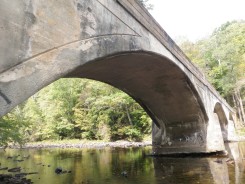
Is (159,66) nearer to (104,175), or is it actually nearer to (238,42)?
(104,175)

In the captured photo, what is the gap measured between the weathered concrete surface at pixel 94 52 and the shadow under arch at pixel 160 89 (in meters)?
0.04

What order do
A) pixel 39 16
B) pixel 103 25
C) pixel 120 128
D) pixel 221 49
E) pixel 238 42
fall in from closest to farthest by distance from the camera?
pixel 39 16 → pixel 103 25 → pixel 120 128 → pixel 221 49 → pixel 238 42

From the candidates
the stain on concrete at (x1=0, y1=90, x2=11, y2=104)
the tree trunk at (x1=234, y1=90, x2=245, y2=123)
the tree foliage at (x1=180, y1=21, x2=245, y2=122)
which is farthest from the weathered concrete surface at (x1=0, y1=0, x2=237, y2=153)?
the tree foliage at (x1=180, y1=21, x2=245, y2=122)

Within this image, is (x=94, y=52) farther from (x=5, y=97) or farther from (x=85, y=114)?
(x=85, y=114)

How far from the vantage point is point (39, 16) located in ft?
12.2

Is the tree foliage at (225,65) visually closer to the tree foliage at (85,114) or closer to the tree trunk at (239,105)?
the tree trunk at (239,105)

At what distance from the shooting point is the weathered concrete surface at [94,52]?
3297 millimetres

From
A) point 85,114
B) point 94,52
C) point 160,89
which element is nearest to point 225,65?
point 85,114

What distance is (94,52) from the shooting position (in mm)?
4824

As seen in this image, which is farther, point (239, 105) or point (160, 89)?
point (239, 105)

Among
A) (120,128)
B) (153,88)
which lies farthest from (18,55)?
(120,128)

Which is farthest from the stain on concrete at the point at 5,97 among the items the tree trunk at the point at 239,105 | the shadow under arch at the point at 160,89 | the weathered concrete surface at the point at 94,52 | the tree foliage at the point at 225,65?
the tree trunk at the point at 239,105

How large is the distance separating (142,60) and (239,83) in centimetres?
2598

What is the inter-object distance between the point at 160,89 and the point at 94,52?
7.82m
